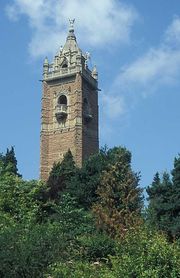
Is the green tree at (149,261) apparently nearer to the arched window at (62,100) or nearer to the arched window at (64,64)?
the arched window at (62,100)

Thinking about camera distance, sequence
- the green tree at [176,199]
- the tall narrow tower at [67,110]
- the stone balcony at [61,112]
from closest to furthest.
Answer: the green tree at [176,199] < the tall narrow tower at [67,110] < the stone balcony at [61,112]

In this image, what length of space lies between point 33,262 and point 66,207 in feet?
39.9

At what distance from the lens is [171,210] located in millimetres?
30109

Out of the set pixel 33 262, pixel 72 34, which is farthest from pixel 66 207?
pixel 72 34

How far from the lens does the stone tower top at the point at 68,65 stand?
68625mm

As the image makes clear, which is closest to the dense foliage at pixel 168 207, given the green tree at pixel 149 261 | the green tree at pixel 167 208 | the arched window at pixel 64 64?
the green tree at pixel 167 208

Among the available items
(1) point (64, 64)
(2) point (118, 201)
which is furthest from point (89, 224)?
(1) point (64, 64)

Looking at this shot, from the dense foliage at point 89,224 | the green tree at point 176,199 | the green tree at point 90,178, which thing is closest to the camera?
the dense foliage at point 89,224

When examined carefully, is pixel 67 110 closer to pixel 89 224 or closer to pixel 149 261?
pixel 89 224

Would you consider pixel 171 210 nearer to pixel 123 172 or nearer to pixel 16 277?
pixel 123 172

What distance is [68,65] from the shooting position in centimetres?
6956

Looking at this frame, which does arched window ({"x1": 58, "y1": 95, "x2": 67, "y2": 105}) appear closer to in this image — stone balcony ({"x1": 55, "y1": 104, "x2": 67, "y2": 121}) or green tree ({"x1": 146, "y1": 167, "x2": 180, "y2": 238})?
stone balcony ({"x1": 55, "y1": 104, "x2": 67, "y2": 121})

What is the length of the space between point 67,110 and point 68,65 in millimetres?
5476

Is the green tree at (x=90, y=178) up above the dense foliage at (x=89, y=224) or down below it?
above
